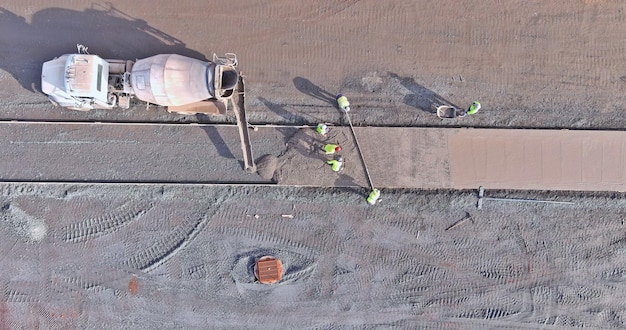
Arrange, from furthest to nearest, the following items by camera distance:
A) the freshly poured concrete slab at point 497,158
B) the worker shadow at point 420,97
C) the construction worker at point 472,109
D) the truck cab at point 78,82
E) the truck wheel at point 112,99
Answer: the worker shadow at point 420,97 → the freshly poured concrete slab at point 497,158 → the construction worker at point 472,109 → the truck wheel at point 112,99 → the truck cab at point 78,82

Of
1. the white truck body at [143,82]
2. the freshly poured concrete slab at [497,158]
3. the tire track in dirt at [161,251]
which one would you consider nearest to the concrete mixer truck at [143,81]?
the white truck body at [143,82]

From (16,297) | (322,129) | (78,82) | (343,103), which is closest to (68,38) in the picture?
(78,82)

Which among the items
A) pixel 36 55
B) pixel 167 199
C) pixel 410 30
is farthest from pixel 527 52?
pixel 36 55

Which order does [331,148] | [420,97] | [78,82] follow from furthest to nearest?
[420,97] < [331,148] < [78,82]

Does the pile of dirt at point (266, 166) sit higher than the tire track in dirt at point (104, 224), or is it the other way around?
the pile of dirt at point (266, 166)

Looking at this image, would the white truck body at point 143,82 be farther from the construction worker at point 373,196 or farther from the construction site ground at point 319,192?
the construction worker at point 373,196

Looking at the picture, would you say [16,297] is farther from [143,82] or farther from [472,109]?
[472,109]

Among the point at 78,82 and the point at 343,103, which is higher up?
the point at 78,82
